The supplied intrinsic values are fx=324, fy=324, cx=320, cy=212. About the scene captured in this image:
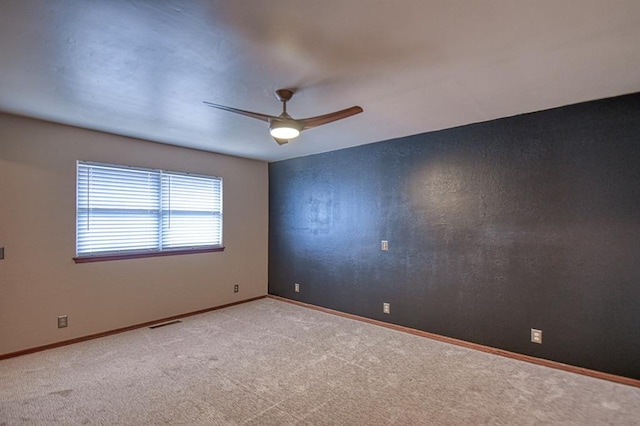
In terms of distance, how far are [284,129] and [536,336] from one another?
Result: 3083mm

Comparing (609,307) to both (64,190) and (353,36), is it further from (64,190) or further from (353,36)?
(64,190)

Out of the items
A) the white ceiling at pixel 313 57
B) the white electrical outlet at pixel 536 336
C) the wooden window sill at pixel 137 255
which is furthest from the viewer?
the wooden window sill at pixel 137 255

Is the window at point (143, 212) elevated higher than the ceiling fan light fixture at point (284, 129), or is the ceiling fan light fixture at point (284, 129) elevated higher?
the ceiling fan light fixture at point (284, 129)

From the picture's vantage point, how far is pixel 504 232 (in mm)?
3369

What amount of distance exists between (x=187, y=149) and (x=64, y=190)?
159 centimetres

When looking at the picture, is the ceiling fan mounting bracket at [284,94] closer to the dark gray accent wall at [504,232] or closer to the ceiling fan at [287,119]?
the ceiling fan at [287,119]

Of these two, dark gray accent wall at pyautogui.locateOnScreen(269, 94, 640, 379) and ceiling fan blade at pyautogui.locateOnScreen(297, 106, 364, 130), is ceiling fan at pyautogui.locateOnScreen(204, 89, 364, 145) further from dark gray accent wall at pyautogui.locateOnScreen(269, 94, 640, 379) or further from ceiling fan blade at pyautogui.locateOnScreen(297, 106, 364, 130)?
dark gray accent wall at pyautogui.locateOnScreen(269, 94, 640, 379)

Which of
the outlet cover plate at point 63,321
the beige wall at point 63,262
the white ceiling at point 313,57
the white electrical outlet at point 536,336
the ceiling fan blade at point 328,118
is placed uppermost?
the white ceiling at point 313,57

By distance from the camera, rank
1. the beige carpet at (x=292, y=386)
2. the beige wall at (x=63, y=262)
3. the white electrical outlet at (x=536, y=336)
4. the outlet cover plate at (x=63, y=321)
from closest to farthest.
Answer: the beige carpet at (x=292, y=386) → the white electrical outlet at (x=536, y=336) → the beige wall at (x=63, y=262) → the outlet cover plate at (x=63, y=321)

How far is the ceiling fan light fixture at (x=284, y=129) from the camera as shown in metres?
2.49

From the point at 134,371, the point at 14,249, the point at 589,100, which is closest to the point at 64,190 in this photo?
the point at 14,249

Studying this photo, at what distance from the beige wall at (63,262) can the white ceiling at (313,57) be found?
1.47 feet

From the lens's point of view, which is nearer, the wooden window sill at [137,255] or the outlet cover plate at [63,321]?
the outlet cover plate at [63,321]

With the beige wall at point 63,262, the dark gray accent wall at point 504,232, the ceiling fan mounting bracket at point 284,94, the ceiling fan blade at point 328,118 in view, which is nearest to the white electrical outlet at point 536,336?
Answer: the dark gray accent wall at point 504,232
